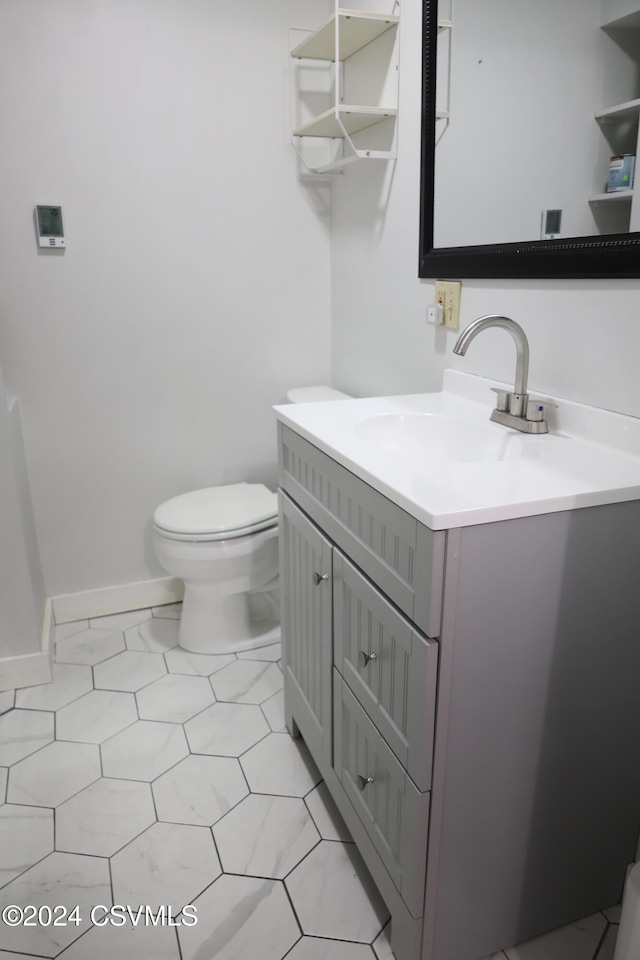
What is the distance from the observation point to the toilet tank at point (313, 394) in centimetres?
232

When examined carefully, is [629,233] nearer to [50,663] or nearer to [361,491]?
[361,491]

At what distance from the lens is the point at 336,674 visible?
4.51ft

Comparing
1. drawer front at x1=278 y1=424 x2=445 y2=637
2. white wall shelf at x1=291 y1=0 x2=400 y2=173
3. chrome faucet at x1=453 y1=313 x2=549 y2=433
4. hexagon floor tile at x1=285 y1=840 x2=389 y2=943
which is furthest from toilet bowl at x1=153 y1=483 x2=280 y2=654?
white wall shelf at x1=291 y1=0 x2=400 y2=173

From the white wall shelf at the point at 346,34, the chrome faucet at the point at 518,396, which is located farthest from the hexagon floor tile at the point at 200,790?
the white wall shelf at the point at 346,34

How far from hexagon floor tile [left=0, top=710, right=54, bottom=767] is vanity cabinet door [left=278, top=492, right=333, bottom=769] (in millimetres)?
663

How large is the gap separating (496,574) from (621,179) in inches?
27.9

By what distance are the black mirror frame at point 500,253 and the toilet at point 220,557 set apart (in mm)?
756

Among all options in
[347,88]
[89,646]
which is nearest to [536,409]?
[347,88]

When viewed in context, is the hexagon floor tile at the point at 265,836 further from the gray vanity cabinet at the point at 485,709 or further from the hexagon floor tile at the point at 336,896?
the gray vanity cabinet at the point at 485,709

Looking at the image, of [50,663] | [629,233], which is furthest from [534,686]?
[50,663]

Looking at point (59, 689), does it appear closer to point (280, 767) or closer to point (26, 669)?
point (26, 669)

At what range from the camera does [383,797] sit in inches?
47.1

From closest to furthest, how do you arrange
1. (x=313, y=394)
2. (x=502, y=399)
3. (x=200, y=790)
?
(x=502, y=399)
(x=200, y=790)
(x=313, y=394)

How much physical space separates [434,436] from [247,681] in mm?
1018
